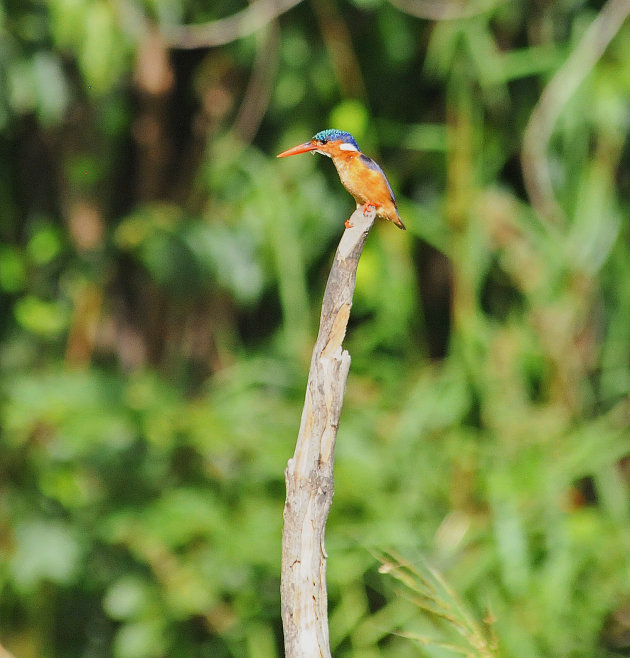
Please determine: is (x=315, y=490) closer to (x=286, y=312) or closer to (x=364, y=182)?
(x=364, y=182)

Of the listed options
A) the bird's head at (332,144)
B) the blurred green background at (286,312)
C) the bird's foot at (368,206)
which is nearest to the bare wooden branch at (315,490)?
the bird's foot at (368,206)

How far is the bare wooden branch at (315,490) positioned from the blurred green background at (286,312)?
1.22m

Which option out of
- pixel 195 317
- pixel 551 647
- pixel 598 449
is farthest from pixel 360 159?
pixel 195 317

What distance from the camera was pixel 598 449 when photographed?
2.70 m

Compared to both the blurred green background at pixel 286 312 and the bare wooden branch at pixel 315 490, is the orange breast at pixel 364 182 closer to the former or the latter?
the bare wooden branch at pixel 315 490

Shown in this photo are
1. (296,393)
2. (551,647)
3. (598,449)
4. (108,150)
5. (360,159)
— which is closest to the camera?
(360,159)

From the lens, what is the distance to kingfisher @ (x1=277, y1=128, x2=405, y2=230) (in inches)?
59.2

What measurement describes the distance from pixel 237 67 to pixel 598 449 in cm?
160

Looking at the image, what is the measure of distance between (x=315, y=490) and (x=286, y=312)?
1.72 metres

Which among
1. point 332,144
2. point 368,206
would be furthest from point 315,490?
point 332,144

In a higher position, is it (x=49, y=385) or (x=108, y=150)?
(x=108, y=150)

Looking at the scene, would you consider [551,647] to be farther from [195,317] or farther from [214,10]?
[214,10]

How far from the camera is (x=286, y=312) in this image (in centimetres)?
292

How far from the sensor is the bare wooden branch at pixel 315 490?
1202 millimetres
